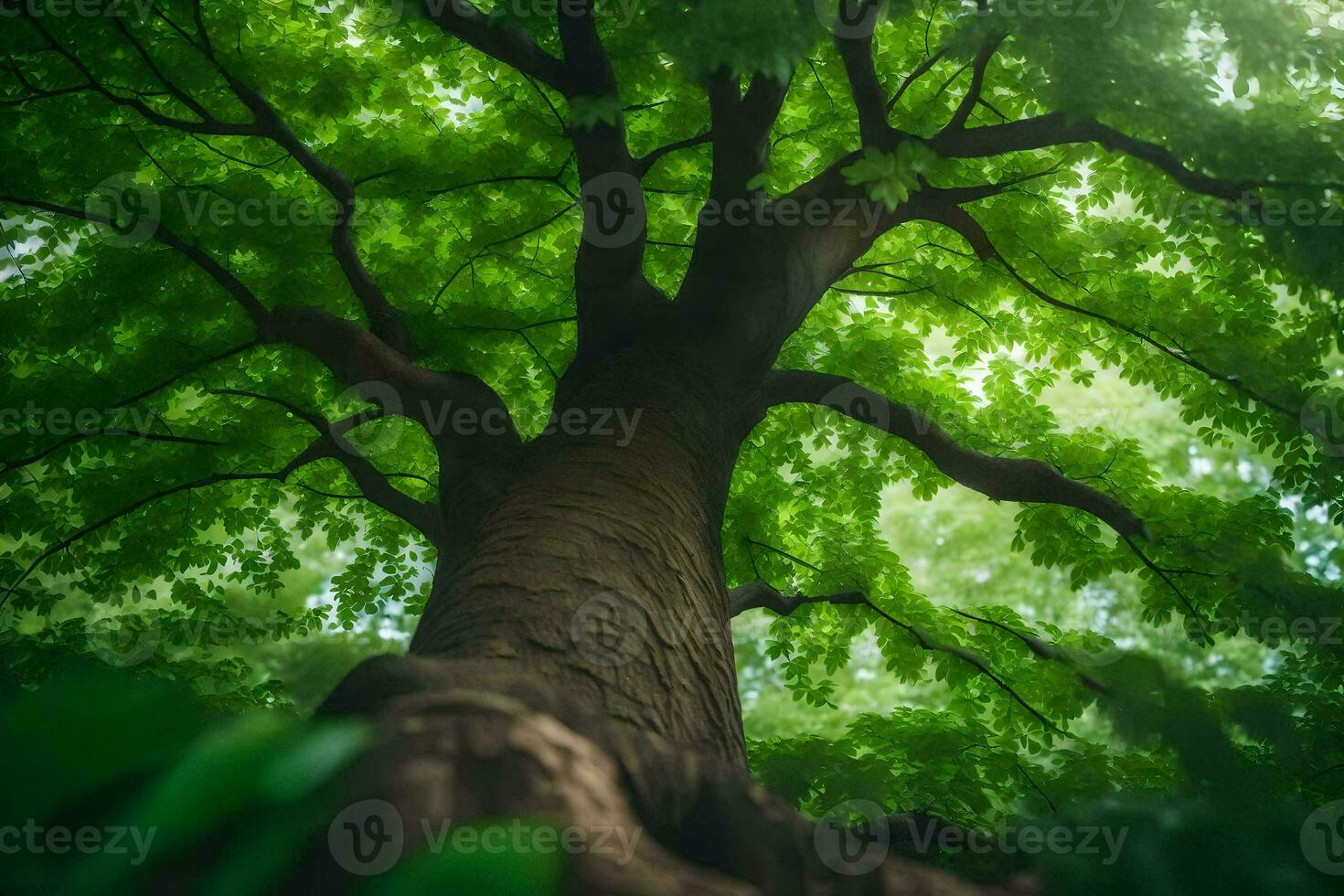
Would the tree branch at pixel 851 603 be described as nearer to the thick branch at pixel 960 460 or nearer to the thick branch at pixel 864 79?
the thick branch at pixel 960 460

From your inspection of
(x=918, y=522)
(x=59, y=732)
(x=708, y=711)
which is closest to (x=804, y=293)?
(x=708, y=711)

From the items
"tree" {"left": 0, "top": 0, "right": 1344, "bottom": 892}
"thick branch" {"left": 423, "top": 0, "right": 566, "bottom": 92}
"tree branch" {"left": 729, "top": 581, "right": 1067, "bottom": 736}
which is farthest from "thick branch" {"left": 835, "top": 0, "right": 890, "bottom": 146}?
"tree branch" {"left": 729, "top": 581, "right": 1067, "bottom": 736}

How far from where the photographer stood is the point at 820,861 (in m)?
2.83

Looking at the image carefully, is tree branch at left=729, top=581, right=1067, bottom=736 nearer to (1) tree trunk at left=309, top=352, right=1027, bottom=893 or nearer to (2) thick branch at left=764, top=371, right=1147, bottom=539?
(2) thick branch at left=764, top=371, right=1147, bottom=539

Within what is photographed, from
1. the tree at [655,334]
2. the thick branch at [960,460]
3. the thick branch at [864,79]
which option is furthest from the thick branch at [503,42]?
the thick branch at [960,460]

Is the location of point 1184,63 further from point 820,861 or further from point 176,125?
point 176,125

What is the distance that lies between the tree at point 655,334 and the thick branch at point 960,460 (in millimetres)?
22

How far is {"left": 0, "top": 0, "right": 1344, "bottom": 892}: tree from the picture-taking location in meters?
3.51

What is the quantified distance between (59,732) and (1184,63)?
15.2ft

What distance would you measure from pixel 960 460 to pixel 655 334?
72.4 inches

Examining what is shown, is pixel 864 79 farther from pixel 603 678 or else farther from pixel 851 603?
pixel 851 603

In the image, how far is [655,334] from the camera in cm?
509

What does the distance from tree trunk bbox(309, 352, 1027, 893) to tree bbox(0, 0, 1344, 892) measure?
2 centimetres

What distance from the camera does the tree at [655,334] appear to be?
3512 mm
